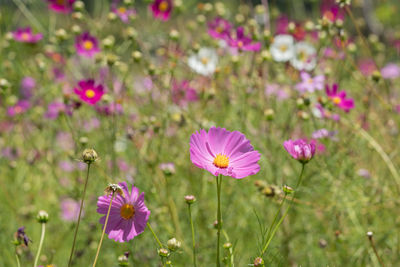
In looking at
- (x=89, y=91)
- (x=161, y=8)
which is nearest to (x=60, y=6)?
(x=161, y=8)

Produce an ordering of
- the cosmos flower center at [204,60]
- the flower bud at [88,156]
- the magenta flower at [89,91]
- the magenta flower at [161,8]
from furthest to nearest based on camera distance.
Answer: the cosmos flower center at [204,60] → the magenta flower at [161,8] → the magenta flower at [89,91] → the flower bud at [88,156]

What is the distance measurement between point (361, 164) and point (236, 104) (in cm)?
49

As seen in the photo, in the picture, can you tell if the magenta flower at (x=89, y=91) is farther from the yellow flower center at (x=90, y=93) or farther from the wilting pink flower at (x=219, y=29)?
the wilting pink flower at (x=219, y=29)

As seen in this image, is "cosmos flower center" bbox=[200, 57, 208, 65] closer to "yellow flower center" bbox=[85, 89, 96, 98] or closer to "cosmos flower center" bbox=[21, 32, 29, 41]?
"yellow flower center" bbox=[85, 89, 96, 98]

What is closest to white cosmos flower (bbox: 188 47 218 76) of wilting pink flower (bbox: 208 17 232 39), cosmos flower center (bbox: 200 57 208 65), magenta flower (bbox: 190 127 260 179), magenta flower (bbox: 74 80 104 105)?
cosmos flower center (bbox: 200 57 208 65)

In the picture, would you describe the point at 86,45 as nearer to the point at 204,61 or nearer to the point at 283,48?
the point at 204,61

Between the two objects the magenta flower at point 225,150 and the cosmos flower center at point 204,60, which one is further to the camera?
the cosmos flower center at point 204,60

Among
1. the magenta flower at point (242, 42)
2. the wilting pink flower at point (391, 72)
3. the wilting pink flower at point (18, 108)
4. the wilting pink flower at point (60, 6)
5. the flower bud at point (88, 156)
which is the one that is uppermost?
the wilting pink flower at point (391, 72)

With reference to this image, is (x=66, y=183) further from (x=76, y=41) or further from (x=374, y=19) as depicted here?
(x=374, y=19)

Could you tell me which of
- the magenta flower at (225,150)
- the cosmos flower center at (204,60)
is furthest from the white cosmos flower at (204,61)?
the magenta flower at (225,150)

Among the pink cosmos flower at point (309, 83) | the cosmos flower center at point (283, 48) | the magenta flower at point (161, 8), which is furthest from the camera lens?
the cosmos flower center at point (283, 48)

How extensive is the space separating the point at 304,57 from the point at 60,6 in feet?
3.15

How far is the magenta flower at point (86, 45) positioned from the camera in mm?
1509

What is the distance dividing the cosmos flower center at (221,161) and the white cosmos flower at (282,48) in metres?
0.98
